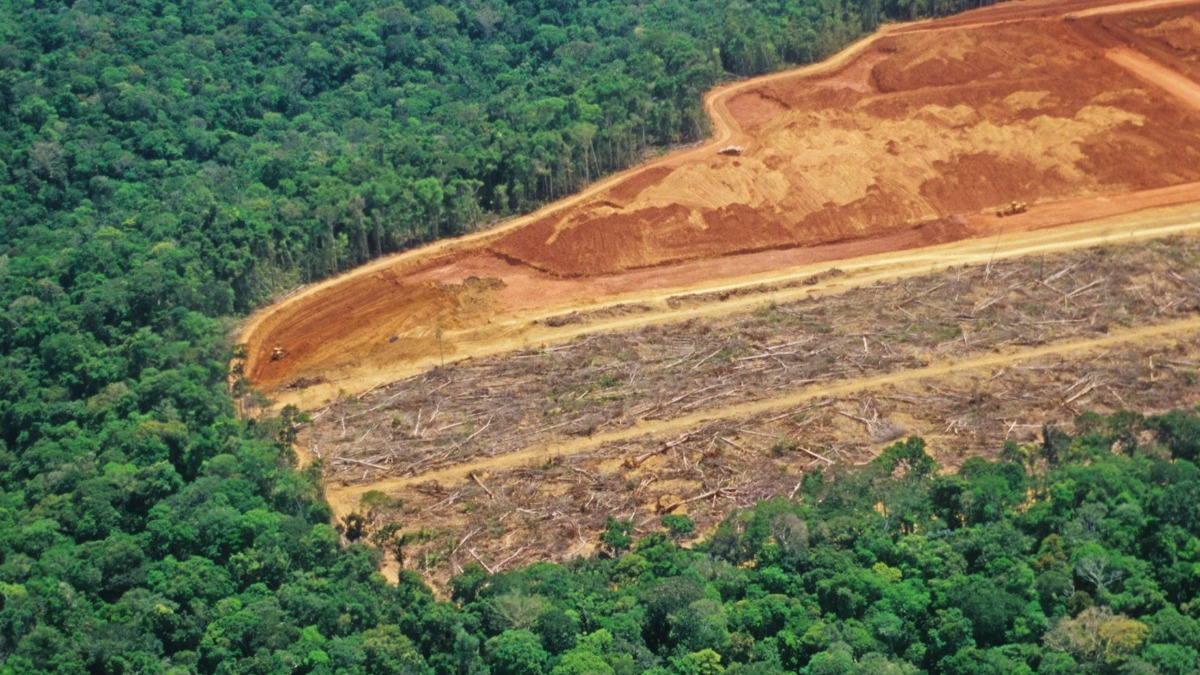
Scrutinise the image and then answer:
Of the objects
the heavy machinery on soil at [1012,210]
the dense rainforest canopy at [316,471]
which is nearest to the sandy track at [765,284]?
the heavy machinery on soil at [1012,210]

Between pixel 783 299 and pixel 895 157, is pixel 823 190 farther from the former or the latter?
pixel 783 299

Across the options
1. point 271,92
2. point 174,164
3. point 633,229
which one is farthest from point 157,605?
point 271,92

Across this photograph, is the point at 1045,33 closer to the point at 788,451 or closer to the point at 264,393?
the point at 788,451

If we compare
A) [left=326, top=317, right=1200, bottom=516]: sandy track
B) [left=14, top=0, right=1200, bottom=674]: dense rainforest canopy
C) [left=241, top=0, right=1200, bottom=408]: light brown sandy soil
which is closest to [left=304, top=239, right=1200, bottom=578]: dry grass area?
[left=326, top=317, right=1200, bottom=516]: sandy track

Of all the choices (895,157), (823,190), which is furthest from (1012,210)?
(823,190)

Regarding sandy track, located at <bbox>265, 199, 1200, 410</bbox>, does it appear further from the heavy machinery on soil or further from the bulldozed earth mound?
the bulldozed earth mound
